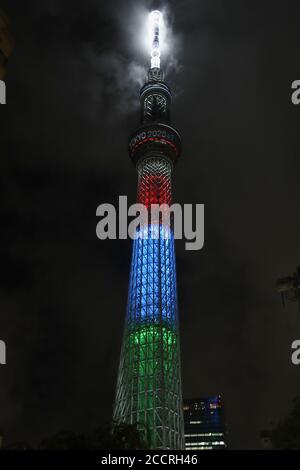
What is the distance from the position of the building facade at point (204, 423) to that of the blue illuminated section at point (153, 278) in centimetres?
11490

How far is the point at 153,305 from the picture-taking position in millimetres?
79250

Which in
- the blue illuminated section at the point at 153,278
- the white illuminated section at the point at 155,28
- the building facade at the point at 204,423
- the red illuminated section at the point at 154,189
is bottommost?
the building facade at the point at 204,423

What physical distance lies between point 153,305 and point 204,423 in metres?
121

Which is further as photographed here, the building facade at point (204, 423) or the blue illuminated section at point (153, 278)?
the building facade at point (204, 423)

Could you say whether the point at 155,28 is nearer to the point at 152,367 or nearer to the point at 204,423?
the point at 152,367

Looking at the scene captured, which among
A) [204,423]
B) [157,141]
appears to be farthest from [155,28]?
[204,423]

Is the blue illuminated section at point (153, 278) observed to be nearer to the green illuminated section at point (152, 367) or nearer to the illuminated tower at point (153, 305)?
the illuminated tower at point (153, 305)

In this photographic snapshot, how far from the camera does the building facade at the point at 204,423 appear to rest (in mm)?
182625

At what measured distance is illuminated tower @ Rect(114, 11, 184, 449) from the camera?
72.1 metres

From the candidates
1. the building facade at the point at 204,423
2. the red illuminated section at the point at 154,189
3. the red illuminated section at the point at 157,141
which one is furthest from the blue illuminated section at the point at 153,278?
the building facade at the point at 204,423
